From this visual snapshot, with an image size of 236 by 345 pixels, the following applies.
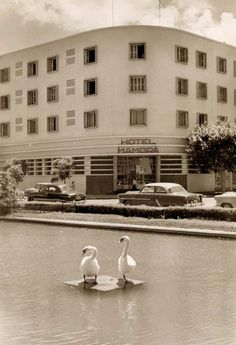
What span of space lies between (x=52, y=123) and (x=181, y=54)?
509 inches

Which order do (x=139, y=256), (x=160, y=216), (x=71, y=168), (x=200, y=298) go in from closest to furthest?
(x=200, y=298) < (x=139, y=256) < (x=160, y=216) < (x=71, y=168)

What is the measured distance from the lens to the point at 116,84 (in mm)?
45031

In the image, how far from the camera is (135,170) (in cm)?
4566

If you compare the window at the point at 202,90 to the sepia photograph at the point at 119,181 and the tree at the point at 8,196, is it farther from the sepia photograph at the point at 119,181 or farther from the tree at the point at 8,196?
the tree at the point at 8,196

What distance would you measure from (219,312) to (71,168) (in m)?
37.5

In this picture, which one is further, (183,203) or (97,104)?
(97,104)

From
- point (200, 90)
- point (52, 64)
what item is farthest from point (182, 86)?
point (52, 64)

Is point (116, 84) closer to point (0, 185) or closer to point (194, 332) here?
point (0, 185)

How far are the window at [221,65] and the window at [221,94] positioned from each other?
1.57m

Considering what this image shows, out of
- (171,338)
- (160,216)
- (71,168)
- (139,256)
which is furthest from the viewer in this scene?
(71,168)

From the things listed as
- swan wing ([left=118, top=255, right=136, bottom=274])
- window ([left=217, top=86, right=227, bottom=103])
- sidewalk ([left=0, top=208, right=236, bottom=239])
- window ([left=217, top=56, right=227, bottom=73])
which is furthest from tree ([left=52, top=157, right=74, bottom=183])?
swan wing ([left=118, top=255, right=136, bottom=274])

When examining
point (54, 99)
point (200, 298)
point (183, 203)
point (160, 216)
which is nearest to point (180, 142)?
point (54, 99)

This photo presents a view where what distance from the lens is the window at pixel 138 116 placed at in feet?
148

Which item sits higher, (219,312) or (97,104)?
(97,104)
